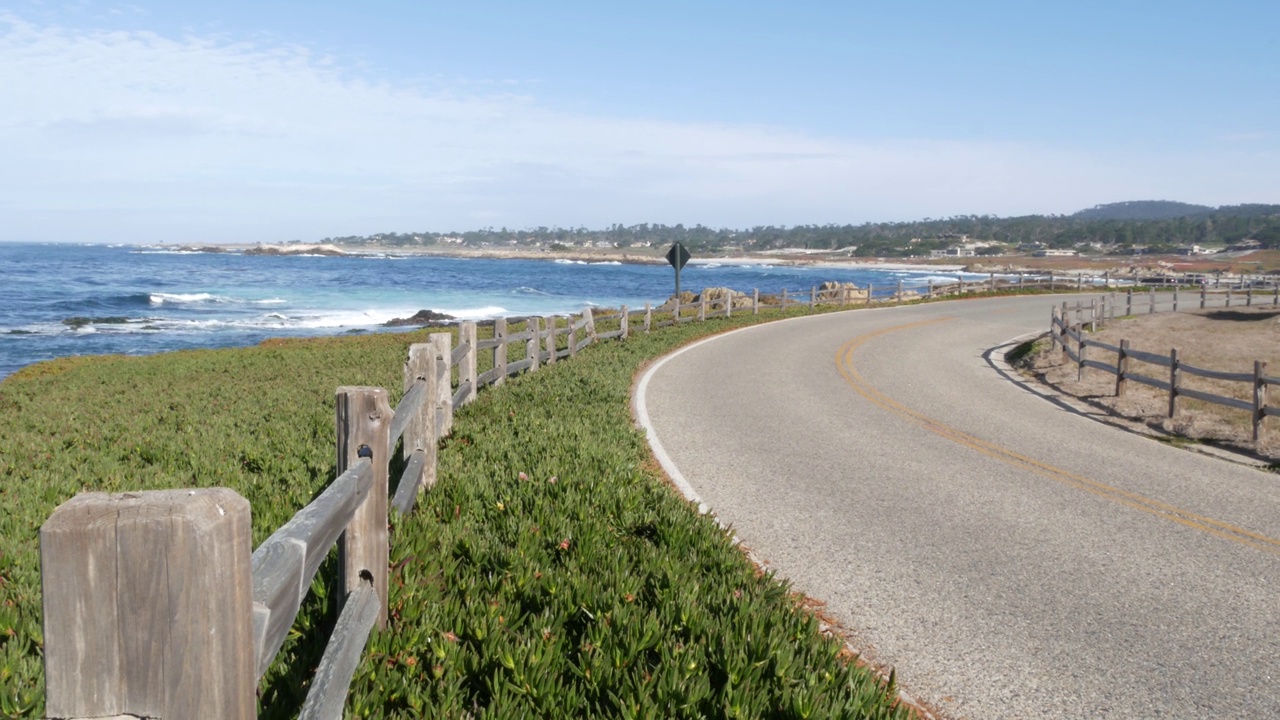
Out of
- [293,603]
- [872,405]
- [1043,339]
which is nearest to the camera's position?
[293,603]

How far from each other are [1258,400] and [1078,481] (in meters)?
4.83

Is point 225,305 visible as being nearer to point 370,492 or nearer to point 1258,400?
point 1258,400

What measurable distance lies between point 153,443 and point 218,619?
30.0ft

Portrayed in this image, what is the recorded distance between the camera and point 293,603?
2.71 meters

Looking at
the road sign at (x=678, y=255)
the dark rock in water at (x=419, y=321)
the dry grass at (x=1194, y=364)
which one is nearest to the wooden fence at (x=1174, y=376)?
the dry grass at (x=1194, y=364)

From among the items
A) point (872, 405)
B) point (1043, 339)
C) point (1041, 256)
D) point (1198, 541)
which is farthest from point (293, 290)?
point (1041, 256)

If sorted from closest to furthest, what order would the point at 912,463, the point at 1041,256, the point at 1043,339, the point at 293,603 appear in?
the point at 293,603 → the point at 912,463 → the point at 1043,339 → the point at 1041,256

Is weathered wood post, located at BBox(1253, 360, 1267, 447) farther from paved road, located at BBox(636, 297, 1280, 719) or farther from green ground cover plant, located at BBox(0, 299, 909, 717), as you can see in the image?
green ground cover plant, located at BBox(0, 299, 909, 717)

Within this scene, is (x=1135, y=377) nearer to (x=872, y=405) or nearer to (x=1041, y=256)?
(x=872, y=405)

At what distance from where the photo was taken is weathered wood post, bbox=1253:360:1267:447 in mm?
12777

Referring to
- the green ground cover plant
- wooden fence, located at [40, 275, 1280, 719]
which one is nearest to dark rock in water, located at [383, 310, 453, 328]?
the green ground cover plant

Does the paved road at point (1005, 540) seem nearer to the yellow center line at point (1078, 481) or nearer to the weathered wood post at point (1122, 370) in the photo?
the yellow center line at point (1078, 481)

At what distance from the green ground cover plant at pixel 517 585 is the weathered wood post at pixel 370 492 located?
0.98 feet

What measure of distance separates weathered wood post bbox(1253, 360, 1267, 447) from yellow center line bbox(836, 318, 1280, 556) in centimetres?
386
